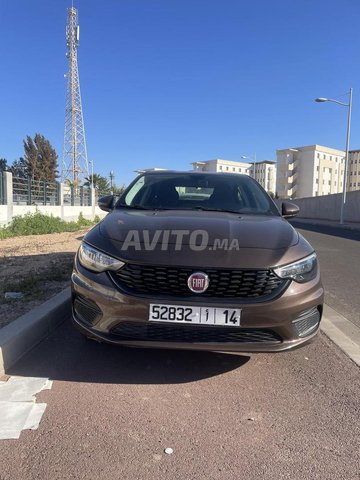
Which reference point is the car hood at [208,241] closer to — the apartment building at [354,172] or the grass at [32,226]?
the grass at [32,226]

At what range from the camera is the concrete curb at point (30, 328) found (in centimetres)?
338

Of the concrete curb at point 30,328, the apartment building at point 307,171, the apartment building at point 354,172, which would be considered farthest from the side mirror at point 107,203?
the apartment building at point 354,172

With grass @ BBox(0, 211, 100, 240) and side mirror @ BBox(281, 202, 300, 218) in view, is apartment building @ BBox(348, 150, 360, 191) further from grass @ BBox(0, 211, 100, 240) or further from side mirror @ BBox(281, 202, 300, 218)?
side mirror @ BBox(281, 202, 300, 218)

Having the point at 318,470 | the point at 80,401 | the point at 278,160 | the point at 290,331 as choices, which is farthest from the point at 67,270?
the point at 278,160

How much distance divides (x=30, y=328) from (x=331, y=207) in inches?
1523

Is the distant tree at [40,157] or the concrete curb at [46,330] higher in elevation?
the distant tree at [40,157]

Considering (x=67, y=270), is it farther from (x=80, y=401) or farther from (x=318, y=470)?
(x=318, y=470)

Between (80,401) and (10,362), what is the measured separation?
2.86 feet

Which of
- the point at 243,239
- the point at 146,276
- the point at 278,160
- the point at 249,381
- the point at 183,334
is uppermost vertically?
the point at 278,160

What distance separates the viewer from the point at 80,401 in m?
2.86

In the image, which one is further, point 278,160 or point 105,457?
point 278,160

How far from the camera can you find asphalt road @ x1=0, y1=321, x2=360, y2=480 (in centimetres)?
221

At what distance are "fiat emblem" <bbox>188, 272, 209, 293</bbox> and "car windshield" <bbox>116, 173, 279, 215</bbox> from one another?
57.1 inches

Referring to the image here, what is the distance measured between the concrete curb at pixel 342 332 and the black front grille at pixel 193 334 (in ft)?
3.84
